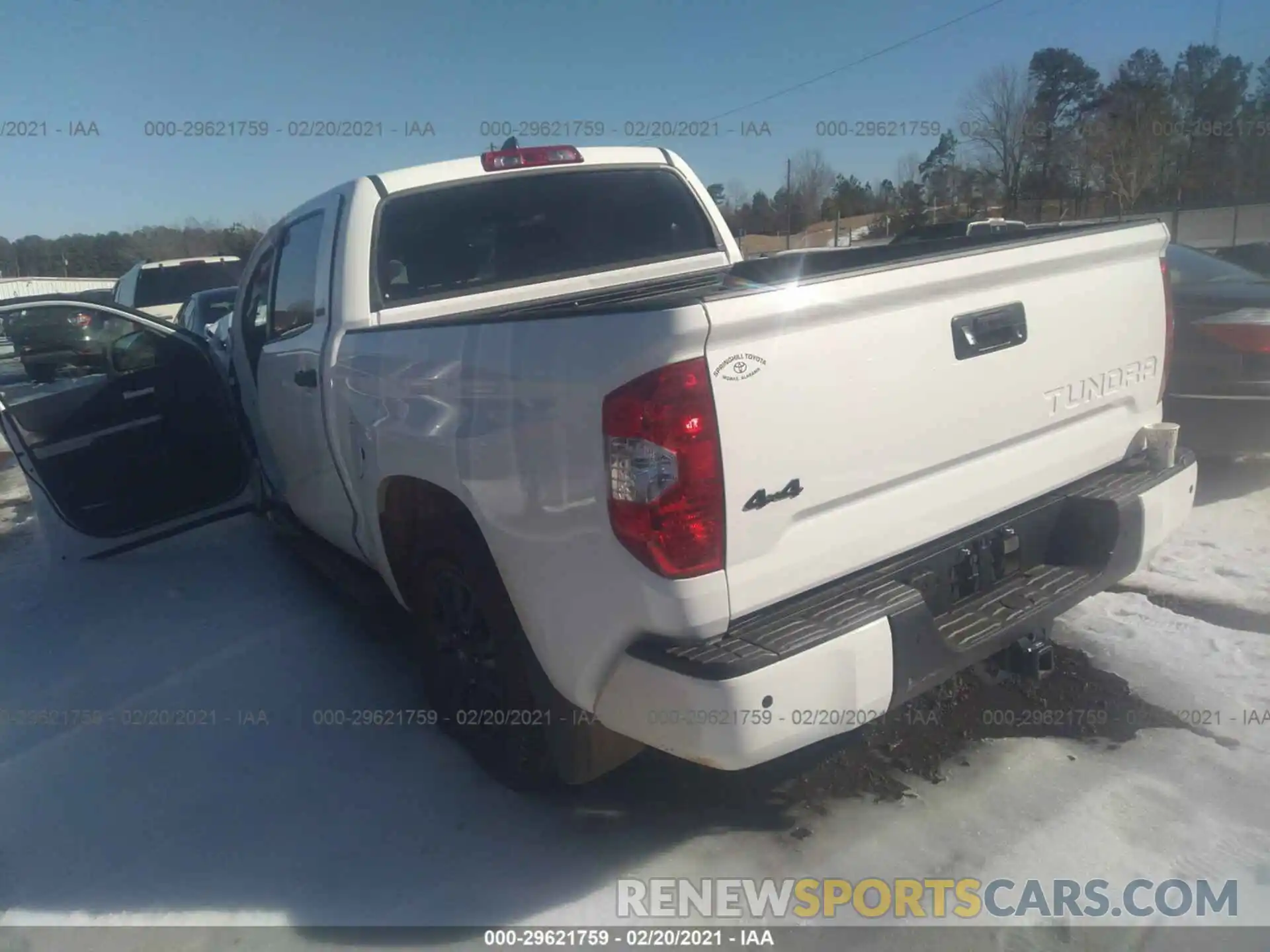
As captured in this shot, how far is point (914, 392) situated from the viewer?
237 cm

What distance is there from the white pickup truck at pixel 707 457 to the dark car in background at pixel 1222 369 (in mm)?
2666

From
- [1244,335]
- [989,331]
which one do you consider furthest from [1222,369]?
[989,331]

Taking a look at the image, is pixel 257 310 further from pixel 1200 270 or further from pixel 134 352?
pixel 1200 270

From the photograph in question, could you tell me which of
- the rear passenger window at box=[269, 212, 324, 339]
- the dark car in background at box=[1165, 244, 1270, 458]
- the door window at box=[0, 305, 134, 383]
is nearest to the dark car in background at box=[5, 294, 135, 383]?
the door window at box=[0, 305, 134, 383]

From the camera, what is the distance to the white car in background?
548 inches

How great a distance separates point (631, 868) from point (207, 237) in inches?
1516

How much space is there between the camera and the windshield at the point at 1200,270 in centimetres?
597

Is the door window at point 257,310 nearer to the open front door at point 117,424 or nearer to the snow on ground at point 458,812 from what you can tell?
the open front door at point 117,424

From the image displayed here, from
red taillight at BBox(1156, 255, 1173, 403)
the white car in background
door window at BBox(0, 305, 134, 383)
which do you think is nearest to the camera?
red taillight at BBox(1156, 255, 1173, 403)

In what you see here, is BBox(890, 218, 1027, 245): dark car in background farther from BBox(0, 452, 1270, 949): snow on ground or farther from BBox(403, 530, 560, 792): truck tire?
BBox(403, 530, 560, 792): truck tire

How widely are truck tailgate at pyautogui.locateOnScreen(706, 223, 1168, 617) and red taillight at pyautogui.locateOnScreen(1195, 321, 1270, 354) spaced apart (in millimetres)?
2822

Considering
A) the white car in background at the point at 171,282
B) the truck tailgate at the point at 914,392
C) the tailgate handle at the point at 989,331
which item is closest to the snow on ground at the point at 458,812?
the truck tailgate at the point at 914,392

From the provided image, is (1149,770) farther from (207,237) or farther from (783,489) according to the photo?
(207,237)

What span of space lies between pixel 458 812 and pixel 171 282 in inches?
536
